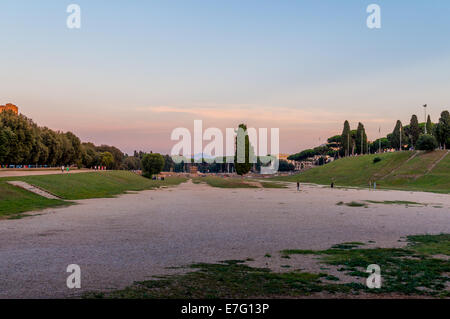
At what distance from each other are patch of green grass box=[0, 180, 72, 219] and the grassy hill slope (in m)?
74.5

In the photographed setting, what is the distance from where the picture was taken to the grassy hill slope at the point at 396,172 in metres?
97.9

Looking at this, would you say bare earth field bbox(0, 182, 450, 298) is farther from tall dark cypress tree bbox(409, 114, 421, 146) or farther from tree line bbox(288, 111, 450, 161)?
tall dark cypress tree bbox(409, 114, 421, 146)

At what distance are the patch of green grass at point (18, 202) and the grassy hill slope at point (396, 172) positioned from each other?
2931 inches

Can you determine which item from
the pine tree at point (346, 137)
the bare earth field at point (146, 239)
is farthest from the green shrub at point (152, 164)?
the bare earth field at point (146, 239)

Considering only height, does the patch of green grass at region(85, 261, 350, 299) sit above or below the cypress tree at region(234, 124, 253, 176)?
below

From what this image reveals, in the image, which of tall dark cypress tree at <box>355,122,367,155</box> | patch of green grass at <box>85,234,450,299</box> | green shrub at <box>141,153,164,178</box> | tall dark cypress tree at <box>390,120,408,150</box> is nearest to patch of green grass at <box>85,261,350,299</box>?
patch of green grass at <box>85,234,450,299</box>

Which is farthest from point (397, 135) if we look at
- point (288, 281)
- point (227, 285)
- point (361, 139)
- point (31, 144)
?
point (227, 285)

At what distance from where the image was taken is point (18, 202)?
37.2 m

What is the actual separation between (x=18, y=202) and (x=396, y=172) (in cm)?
10889

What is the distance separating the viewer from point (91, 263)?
44.3ft

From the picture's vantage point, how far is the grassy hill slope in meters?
97.9

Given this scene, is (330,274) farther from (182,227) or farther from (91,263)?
(182,227)

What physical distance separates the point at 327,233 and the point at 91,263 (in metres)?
12.9
